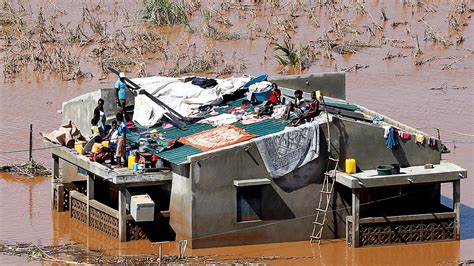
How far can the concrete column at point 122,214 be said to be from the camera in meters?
21.6

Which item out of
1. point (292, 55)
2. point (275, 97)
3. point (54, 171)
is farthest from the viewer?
point (292, 55)

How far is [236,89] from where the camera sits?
80.4 feet

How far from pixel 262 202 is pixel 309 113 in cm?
175

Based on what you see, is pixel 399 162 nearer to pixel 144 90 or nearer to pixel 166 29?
pixel 144 90

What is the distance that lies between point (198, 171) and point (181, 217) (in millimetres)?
909

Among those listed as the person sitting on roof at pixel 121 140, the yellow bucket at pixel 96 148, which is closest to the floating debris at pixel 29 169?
the yellow bucket at pixel 96 148

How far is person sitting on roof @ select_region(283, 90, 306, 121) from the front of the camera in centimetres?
2275

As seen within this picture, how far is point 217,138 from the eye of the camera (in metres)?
22.0

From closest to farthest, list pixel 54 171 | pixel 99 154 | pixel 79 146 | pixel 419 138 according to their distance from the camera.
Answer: pixel 419 138, pixel 99 154, pixel 79 146, pixel 54 171

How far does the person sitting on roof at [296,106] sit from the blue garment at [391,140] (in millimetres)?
1505

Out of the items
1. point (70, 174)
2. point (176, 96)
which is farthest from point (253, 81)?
point (70, 174)

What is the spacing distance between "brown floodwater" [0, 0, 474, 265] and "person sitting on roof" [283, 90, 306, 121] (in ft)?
7.46

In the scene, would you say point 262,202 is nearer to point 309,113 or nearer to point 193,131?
point 309,113

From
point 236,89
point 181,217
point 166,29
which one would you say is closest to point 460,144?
point 236,89
